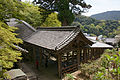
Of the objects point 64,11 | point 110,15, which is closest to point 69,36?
point 64,11

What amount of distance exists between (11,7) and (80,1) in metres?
20.6

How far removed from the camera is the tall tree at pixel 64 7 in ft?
74.3

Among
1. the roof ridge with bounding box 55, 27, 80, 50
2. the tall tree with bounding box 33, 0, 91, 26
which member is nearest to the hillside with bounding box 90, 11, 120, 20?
the tall tree with bounding box 33, 0, 91, 26

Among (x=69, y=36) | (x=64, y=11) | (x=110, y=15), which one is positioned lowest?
(x=69, y=36)

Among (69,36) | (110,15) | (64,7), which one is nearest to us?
(69,36)

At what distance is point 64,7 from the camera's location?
2253cm

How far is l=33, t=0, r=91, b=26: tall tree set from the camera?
22.6m

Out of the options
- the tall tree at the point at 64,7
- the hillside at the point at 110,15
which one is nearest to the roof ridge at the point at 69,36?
the tall tree at the point at 64,7

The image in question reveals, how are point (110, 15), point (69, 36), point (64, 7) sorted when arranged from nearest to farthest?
point (69, 36) < point (64, 7) < point (110, 15)

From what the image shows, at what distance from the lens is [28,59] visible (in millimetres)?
14562

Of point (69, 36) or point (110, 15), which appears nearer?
point (69, 36)

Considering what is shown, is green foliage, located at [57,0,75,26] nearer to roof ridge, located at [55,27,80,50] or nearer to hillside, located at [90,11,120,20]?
roof ridge, located at [55,27,80,50]

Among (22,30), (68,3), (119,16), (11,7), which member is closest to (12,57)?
(11,7)

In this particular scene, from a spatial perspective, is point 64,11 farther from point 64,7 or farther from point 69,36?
point 69,36
